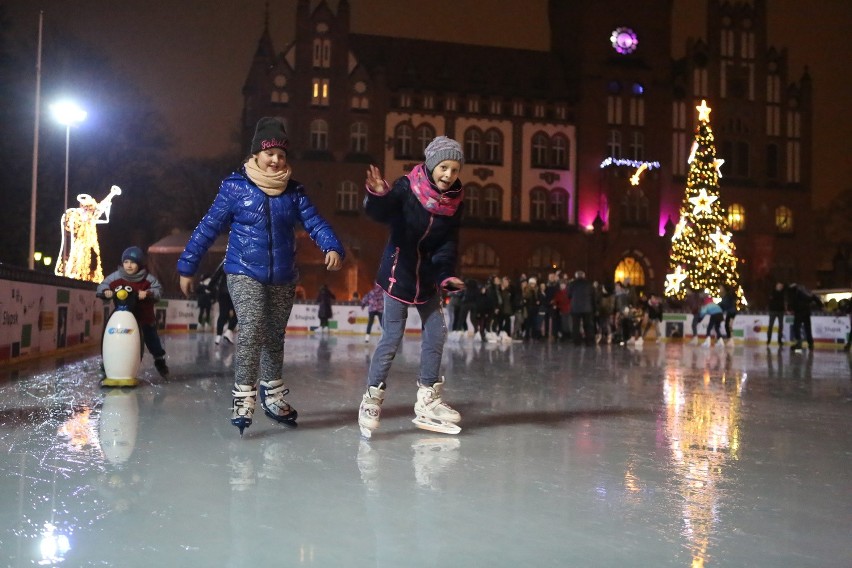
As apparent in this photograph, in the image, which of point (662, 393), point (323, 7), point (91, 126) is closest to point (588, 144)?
point (323, 7)

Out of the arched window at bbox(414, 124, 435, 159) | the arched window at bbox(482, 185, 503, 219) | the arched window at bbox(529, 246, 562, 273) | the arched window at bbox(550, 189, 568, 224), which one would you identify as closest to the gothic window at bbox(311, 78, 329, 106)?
the arched window at bbox(414, 124, 435, 159)

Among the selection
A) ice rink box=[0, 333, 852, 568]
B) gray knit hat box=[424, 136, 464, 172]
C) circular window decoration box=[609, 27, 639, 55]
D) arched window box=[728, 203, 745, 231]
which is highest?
circular window decoration box=[609, 27, 639, 55]

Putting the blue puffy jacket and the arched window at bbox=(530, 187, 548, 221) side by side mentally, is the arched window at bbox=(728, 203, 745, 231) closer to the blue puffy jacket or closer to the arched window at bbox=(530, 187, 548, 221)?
the arched window at bbox=(530, 187, 548, 221)

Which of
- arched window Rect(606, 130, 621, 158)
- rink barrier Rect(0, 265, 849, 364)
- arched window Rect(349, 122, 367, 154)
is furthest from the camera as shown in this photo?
arched window Rect(606, 130, 621, 158)

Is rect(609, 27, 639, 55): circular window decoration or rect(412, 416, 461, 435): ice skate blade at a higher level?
rect(609, 27, 639, 55): circular window decoration

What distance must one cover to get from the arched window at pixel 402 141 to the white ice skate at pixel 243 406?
43.6 m

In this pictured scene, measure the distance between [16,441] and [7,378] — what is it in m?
4.74

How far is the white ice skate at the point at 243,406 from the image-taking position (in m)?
5.41

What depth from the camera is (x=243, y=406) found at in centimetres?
542

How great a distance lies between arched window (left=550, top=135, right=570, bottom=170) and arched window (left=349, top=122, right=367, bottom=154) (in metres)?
10.7

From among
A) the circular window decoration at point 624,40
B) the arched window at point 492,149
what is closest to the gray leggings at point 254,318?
the arched window at point 492,149

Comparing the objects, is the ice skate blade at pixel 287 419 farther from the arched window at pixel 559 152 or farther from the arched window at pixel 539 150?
the arched window at pixel 559 152

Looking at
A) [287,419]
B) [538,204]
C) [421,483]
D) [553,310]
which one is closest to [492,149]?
[538,204]

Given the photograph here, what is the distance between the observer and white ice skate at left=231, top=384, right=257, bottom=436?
17.8ft
